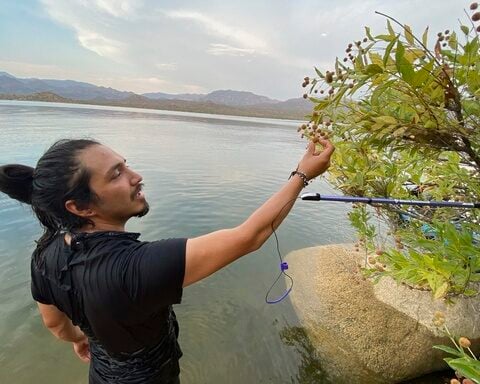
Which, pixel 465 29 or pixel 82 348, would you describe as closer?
pixel 465 29

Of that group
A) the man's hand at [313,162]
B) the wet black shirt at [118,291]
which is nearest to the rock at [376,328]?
the man's hand at [313,162]

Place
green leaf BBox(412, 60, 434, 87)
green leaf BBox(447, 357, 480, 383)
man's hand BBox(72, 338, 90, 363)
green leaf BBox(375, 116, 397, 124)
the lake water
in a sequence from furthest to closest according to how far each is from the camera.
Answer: the lake water, man's hand BBox(72, 338, 90, 363), green leaf BBox(375, 116, 397, 124), green leaf BBox(412, 60, 434, 87), green leaf BBox(447, 357, 480, 383)

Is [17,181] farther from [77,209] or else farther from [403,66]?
[403,66]

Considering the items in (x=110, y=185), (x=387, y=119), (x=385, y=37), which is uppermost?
(x=385, y=37)

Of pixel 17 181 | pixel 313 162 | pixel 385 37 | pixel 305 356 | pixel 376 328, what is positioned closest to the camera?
pixel 385 37

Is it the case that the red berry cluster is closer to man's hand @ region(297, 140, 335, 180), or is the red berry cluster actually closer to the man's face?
man's hand @ region(297, 140, 335, 180)

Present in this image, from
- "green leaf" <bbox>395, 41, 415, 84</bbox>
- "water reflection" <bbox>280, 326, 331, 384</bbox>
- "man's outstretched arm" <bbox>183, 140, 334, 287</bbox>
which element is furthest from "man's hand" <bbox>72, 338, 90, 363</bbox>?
"water reflection" <bbox>280, 326, 331, 384</bbox>

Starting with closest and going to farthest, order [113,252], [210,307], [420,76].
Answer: [420,76] → [113,252] → [210,307]

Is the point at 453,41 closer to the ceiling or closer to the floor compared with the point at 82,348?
closer to the ceiling

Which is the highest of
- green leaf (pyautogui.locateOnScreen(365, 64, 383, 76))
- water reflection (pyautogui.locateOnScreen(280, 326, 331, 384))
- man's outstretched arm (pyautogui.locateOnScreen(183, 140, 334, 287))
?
green leaf (pyautogui.locateOnScreen(365, 64, 383, 76))

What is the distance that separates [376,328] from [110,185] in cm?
554

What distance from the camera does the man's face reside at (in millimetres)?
1925

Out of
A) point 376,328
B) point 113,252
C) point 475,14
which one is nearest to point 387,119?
point 475,14

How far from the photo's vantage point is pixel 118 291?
162 centimetres
